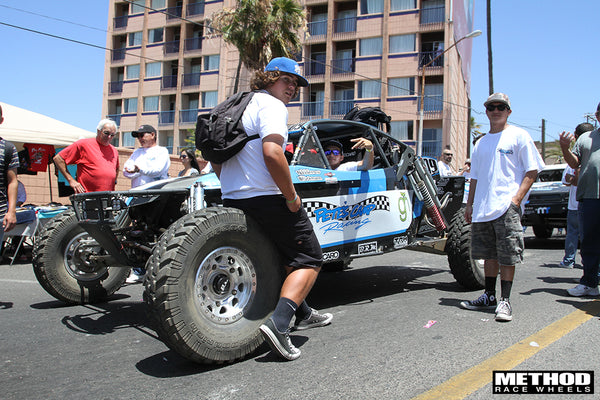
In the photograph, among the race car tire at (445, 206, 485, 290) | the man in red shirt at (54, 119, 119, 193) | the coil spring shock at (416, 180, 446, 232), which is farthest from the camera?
the man in red shirt at (54, 119, 119, 193)

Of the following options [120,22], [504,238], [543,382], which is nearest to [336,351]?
[543,382]

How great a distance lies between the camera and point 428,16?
31.9 meters

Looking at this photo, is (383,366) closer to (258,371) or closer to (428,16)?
(258,371)

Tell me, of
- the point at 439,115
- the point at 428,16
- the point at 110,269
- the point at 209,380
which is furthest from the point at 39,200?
the point at 428,16

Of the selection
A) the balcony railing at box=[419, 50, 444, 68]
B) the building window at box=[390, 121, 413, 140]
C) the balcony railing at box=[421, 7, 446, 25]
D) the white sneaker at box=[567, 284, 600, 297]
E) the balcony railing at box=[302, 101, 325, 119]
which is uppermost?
the balcony railing at box=[421, 7, 446, 25]

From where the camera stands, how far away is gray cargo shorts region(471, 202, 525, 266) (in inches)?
164

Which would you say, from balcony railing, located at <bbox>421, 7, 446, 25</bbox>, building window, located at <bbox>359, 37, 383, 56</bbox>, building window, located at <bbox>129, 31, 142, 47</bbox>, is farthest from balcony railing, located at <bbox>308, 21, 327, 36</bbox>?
building window, located at <bbox>129, 31, 142, 47</bbox>

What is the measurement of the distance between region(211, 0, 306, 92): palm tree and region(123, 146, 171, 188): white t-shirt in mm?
15184

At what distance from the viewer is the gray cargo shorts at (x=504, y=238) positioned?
4.16m

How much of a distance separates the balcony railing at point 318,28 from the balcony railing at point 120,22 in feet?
58.1

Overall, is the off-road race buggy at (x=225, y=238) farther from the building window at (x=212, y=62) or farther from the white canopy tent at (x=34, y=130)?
the building window at (x=212, y=62)

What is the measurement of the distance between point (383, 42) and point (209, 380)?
33.4 m

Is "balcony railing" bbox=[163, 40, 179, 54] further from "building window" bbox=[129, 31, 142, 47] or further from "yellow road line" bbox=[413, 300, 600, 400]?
"yellow road line" bbox=[413, 300, 600, 400]

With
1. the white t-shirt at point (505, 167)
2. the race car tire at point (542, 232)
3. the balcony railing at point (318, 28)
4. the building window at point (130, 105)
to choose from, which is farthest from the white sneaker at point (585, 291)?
the building window at point (130, 105)
